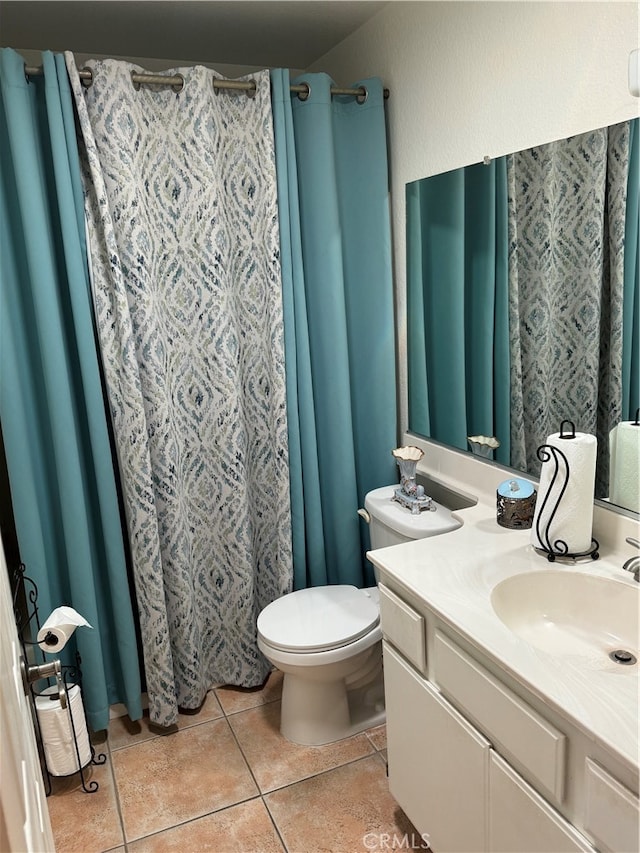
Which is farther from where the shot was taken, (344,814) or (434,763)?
(344,814)

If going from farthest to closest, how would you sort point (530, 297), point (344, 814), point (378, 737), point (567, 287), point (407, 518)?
1. point (378, 737)
2. point (407, 518)
3. point (344, 814)
4. point (530, 297)
5. point (567, 287)

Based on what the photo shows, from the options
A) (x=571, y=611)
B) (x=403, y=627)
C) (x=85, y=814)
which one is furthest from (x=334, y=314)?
(x=85, y=814)

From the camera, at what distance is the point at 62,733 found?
1997 millimetres

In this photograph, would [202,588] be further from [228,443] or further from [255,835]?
[255,835]

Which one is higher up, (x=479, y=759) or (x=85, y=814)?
(x=479, y=759)

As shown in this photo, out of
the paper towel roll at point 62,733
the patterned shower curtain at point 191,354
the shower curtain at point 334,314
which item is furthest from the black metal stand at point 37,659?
the shower curtain at point 334,314

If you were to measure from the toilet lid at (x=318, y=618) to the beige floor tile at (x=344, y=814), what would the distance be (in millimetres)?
438

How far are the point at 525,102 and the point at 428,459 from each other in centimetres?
119

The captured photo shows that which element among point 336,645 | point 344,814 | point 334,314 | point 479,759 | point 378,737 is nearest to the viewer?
point 479,759

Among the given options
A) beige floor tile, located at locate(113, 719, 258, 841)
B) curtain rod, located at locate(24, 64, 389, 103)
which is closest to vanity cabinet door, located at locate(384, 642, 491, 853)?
beige floor tile, located at locate(113, 719, 258, 841)

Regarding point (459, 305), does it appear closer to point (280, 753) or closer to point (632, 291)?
point (632, 291)

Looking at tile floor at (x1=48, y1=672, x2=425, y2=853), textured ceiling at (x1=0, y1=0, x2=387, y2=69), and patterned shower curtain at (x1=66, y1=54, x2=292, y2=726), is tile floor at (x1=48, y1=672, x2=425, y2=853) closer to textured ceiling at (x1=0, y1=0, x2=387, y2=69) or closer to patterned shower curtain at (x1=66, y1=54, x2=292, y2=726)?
patterned shower curtain at (x1=66, y1=54, x2=292, y2=726)

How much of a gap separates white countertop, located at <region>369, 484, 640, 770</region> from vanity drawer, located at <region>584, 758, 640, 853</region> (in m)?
0.08

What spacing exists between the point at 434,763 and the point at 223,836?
751 millimetres
